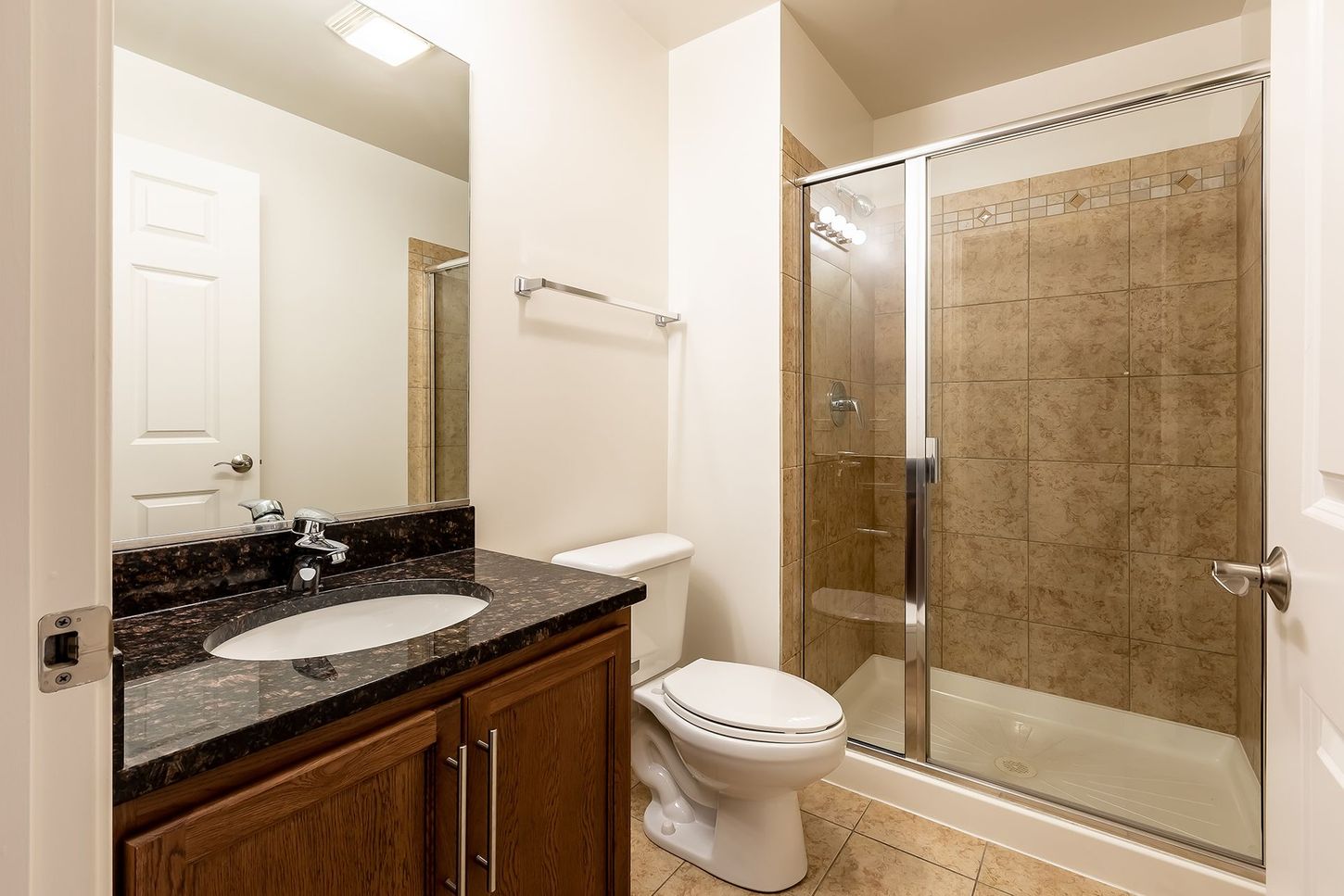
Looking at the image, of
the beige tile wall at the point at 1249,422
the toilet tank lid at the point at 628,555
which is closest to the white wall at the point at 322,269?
the toilet tank lid at the point at 628,555

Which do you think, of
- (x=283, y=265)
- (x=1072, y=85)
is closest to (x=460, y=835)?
(x=283, y=265)

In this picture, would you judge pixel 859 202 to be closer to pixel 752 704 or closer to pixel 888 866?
pixel 752 704

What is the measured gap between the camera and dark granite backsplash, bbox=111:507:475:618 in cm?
102

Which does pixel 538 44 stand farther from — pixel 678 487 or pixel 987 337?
pixel 987 337

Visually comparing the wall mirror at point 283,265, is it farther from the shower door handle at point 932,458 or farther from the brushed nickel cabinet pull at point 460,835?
the shower door handle at point 932,458

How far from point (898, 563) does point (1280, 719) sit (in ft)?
4.12

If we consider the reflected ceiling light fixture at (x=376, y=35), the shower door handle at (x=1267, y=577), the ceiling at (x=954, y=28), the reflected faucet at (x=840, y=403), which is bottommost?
the shower door handle at (x=1267, y=577)

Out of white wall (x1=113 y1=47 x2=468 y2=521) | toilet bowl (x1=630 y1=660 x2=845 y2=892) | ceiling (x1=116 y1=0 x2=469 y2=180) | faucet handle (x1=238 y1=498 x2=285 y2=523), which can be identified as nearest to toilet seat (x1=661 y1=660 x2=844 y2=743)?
toilet bowl (x1=630 y1=660 x2=845 y2=892)

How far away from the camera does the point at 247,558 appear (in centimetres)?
115

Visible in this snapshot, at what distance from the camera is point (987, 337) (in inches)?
83.2

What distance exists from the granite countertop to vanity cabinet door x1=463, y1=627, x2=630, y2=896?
74 millimetres

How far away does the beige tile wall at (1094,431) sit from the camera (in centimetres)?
190

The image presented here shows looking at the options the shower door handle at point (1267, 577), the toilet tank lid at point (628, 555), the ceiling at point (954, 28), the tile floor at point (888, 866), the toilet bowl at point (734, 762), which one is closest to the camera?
the shower door handle at point (1267, 577)

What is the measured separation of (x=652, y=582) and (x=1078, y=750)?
1442mm
